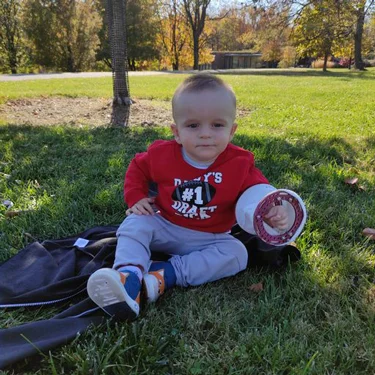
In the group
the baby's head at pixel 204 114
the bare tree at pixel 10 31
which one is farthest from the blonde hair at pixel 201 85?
the bare tree at pixel 10 31

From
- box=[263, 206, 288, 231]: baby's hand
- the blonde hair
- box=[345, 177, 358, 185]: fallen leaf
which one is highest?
the blonde hair

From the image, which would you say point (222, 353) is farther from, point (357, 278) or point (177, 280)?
point (357, 278)

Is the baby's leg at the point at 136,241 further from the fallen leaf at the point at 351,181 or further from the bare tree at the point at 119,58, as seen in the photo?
the bare tree at the point at 119,58

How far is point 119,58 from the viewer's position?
6.63m

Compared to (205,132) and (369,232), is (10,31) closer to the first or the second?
(205,132)

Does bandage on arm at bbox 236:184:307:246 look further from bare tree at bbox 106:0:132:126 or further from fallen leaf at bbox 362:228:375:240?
bare tree at bbox 106:0:132:126

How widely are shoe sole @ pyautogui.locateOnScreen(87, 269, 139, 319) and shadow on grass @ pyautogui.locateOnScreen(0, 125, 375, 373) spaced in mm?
78

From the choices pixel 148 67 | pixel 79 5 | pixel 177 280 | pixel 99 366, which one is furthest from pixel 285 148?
pixel 148 67

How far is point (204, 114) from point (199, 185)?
394 mm

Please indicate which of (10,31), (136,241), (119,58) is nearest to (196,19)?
(10,31)

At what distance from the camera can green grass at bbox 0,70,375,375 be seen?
143cm

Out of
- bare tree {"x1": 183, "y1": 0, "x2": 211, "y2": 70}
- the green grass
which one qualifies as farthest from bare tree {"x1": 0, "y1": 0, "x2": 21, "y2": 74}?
the green grass

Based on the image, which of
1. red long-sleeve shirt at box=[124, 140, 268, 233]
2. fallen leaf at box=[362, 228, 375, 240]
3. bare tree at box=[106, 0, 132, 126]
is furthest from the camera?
bare tree at box=[106, 0, 132, 126]

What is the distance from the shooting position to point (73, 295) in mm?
1823
